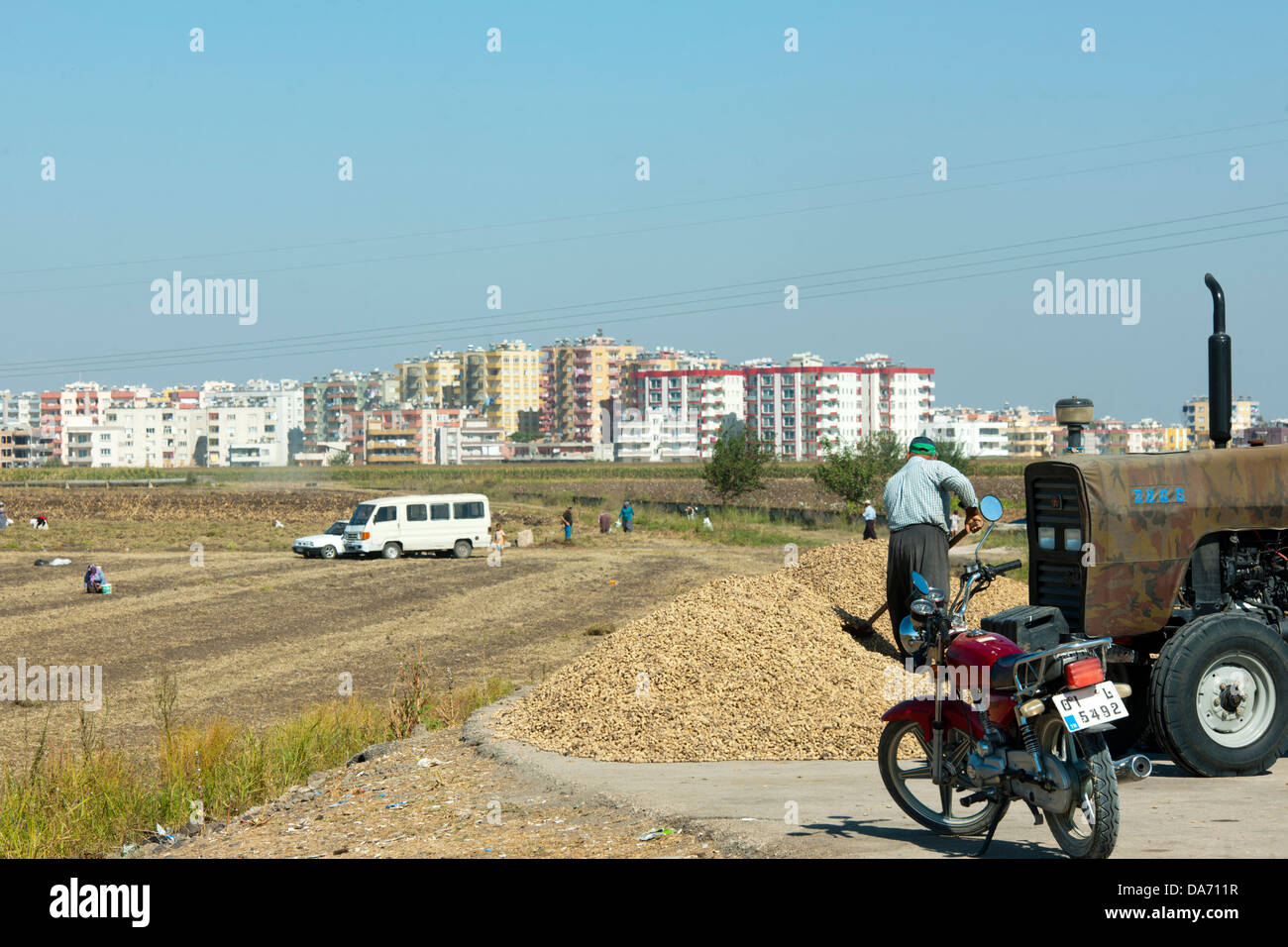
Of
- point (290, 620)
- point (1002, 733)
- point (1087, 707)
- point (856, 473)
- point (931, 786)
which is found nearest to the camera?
point (1087, 707)

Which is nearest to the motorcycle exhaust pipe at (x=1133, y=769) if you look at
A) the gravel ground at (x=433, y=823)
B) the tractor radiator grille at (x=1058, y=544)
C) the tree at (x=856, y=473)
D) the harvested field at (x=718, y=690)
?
the gravel ground at (x=433, y=823)

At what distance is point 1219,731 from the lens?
312 inches

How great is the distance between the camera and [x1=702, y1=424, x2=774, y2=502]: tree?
71.4 meters

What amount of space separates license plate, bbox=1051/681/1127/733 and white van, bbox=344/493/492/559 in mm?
36699

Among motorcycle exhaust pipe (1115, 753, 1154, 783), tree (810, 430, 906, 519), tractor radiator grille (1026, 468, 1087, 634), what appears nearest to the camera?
motorcycle exhaust pipe (1115, 753, 1154, 783)

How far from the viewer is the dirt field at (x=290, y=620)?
16.2 m

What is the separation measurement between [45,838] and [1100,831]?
21.8 ft

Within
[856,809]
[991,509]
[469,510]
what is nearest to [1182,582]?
[991,509]

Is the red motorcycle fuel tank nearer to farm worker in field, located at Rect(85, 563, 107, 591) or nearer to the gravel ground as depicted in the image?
the gravel ground

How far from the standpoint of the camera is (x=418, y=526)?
4188cm

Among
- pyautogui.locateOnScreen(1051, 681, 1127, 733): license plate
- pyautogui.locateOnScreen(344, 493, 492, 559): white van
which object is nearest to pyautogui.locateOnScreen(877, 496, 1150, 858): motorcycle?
pyautogui.locateOnScreen(1051, 681, 1127, 733): license plate

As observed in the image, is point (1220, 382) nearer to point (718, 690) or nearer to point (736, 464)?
point (718, 690)

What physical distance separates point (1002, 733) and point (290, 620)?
20.2 meters

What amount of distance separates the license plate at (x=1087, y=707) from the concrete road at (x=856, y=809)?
725 mm
